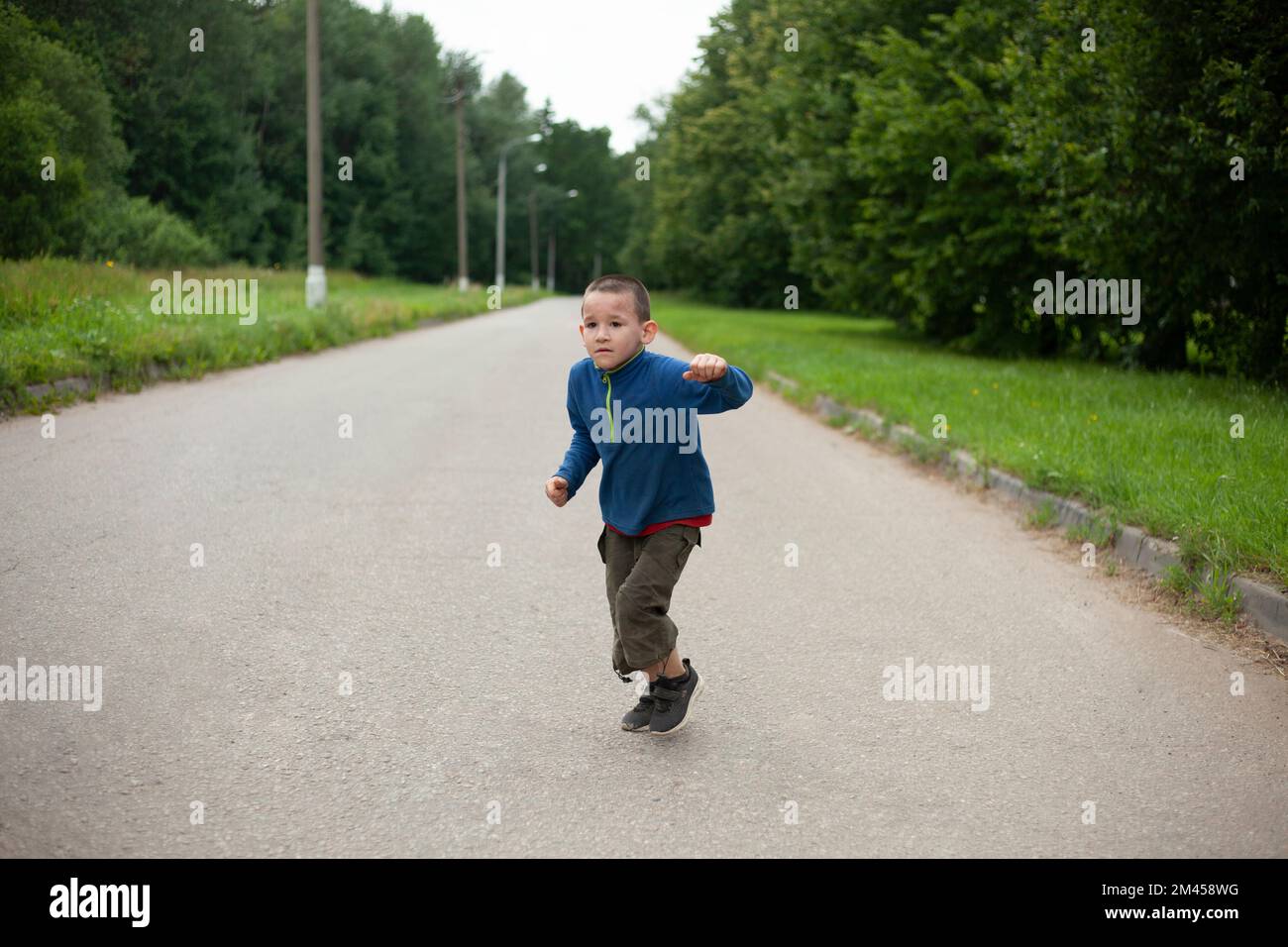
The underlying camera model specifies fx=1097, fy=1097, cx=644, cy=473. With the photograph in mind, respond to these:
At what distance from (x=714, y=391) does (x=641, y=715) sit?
1.20 meters

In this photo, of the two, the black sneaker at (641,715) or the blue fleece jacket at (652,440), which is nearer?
the blue fleece jacket at (652,440)

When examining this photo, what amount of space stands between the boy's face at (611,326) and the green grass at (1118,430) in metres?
3.39

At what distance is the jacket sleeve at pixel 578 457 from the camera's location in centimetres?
402

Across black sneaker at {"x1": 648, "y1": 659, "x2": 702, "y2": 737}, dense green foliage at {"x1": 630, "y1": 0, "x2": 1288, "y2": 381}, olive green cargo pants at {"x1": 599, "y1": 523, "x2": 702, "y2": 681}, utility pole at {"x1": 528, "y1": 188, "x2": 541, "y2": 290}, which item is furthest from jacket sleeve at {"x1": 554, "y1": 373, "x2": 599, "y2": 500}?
utility pole at {"x1": 528, "y1": 188, "x2": 541, "y2": 290}

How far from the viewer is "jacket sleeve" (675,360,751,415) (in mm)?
3736

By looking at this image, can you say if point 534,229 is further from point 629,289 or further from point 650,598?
point 650,598

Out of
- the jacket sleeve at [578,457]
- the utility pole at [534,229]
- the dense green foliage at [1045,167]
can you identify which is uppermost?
the utility pole at [534,229]

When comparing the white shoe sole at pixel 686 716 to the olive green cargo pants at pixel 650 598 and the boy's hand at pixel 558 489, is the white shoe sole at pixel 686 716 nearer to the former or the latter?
the olive green cargo pants at pixel 650 598

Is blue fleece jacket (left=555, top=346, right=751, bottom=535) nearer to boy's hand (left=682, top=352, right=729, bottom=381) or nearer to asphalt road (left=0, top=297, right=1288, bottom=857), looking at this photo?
boy's hand (left=682, top=352, right=729, bottom=381)

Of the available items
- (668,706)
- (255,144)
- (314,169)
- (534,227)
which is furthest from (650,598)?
(534,227)

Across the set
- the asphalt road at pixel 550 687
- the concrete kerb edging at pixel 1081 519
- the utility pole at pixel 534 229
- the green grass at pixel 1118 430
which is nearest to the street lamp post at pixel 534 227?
the utility pole at pixel 534 229

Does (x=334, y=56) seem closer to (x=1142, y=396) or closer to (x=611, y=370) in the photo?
(x=1142, y=396)

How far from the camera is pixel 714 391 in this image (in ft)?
12.5
